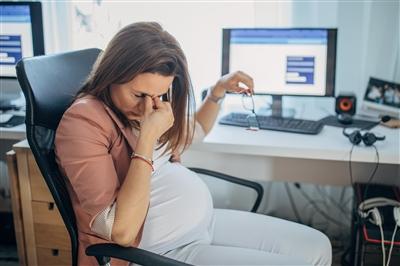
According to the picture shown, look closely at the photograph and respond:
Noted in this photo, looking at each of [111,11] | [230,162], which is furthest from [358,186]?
[111,11]

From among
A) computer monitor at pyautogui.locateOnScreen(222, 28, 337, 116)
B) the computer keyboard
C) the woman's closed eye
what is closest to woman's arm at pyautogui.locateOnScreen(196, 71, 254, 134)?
the computer keyboard

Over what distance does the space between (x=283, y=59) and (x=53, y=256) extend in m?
1.18

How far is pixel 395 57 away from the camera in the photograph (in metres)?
1.83

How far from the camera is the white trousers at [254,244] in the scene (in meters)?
1.13

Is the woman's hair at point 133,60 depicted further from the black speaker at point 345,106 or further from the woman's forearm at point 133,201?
the black speaker at point 345,106

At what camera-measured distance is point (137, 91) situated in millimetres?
1046

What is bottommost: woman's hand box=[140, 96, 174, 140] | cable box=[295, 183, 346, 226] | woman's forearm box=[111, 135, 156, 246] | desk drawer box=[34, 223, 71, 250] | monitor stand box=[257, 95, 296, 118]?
cable box=[295, 183, 346, 226]

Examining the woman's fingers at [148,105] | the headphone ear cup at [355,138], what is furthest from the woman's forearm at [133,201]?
the headphone ear cup at [355,138]

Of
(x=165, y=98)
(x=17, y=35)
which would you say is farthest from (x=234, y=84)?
(x=17, y=35)

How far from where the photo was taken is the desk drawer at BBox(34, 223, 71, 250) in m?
1.51

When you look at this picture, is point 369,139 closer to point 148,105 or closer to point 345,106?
point 345,106

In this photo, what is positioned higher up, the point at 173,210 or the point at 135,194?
the point at 135,194

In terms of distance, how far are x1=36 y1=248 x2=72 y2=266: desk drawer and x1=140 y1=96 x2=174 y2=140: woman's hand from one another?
0.76m

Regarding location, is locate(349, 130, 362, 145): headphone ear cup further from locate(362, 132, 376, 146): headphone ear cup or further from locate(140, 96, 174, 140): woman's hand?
locate(140, 96, 174, 140): woman's hand
